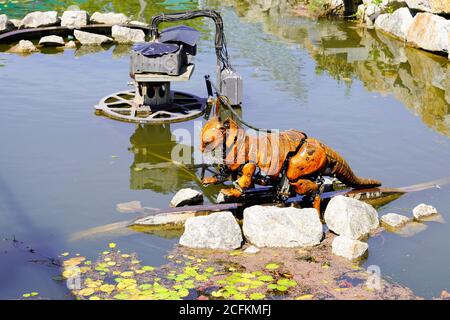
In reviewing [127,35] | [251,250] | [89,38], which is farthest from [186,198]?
[127,35]

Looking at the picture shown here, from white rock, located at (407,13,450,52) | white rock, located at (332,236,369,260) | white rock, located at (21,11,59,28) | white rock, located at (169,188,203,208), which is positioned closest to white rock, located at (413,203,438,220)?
white rock, located at (332,236,369,260)

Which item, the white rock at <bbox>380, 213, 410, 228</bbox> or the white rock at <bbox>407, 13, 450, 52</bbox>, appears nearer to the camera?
the white rock at <bbox>380, 213, 410, 228</bbox>

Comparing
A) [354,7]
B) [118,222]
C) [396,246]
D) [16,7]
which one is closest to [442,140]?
[396,246]

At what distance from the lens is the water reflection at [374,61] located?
1530 centimetres

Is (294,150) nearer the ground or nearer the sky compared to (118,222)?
nearer the sky

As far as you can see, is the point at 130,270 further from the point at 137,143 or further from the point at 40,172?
the point at 137,143

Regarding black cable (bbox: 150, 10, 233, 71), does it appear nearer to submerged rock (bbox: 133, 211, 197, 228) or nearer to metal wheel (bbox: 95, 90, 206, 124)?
metal wheel (bbox: 95, 90, 206, 124)

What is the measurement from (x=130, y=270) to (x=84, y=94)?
749 centimetres

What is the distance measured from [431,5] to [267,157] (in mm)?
11947

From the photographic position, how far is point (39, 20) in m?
20.1

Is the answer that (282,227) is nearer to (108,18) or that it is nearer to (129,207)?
(129,207)

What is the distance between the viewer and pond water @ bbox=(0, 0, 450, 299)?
8594 millimetres

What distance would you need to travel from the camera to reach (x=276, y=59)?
1795 cm

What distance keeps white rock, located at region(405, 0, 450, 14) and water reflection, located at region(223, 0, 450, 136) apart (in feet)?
3.99
